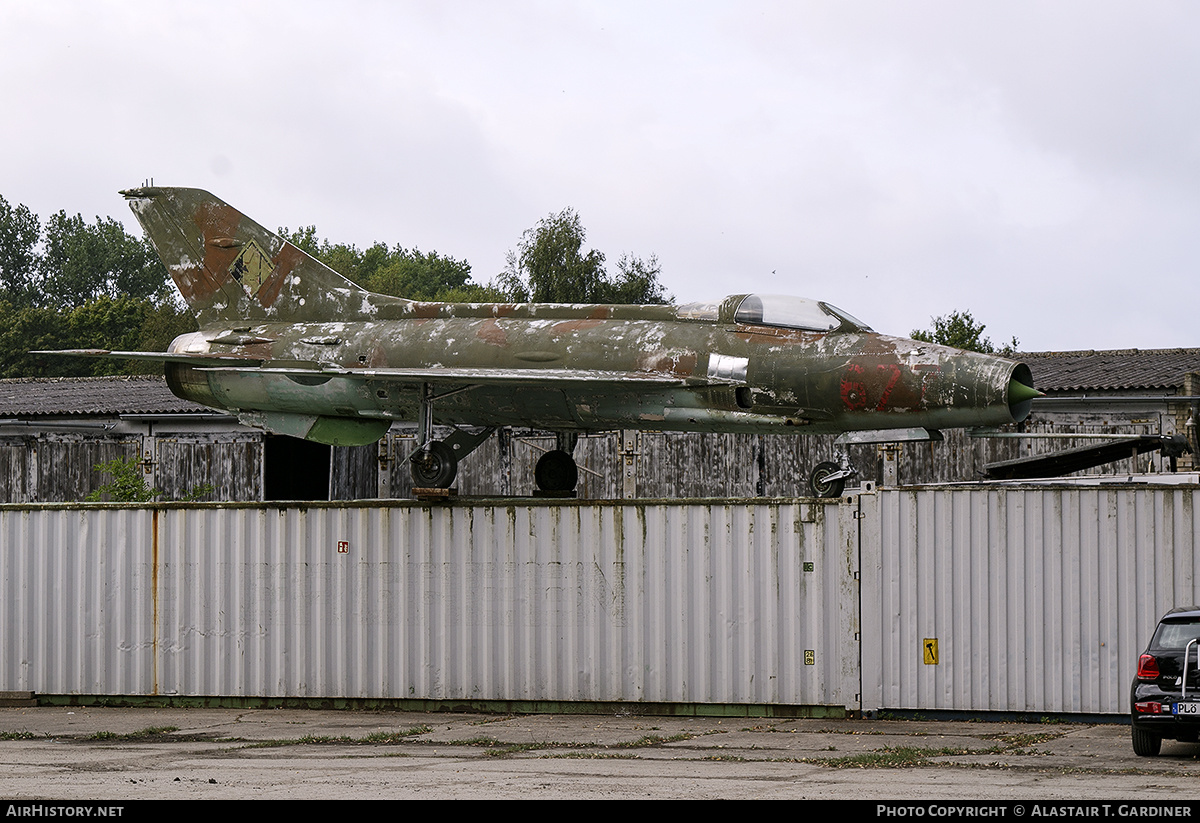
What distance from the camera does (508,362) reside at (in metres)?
17.9


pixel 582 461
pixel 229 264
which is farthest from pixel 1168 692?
pixel 582 461

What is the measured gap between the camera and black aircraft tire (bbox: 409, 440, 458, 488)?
18453 millimetres

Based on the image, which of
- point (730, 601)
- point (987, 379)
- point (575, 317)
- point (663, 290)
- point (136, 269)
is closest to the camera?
point (987, 379)

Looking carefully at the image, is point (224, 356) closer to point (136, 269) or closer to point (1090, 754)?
point (1090, 754)

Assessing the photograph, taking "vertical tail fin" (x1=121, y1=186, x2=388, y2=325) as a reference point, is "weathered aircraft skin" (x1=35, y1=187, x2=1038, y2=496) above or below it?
below

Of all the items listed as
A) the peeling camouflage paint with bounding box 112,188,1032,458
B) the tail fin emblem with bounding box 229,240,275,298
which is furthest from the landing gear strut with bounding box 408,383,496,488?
the tail fin emblem with bounding box 229,240,275,298

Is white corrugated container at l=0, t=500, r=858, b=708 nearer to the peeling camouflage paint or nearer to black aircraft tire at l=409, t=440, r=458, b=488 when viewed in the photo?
black aircraft tire at l=409, t=440, r=458, b=488

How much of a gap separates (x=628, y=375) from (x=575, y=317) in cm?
156

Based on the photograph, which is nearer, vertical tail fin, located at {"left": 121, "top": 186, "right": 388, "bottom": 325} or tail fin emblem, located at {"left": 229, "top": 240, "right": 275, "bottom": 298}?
vertical tail fin, located at {"left": 121, "top": 186, "right": 388, "bottom": 325}

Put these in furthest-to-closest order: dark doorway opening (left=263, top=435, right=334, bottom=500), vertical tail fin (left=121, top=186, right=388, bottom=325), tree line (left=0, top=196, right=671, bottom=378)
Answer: tree line (left=0, top=196, right=671, bottom=378), dark doorway opening (left=263, top=435, right=334, bottom=500), vertical tail fin (left=121, top=186, right=388, bottom=325)

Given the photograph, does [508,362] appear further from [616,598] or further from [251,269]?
[251,269]

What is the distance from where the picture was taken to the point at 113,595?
18.7 meters

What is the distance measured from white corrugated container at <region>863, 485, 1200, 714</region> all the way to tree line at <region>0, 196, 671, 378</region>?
43.5m
